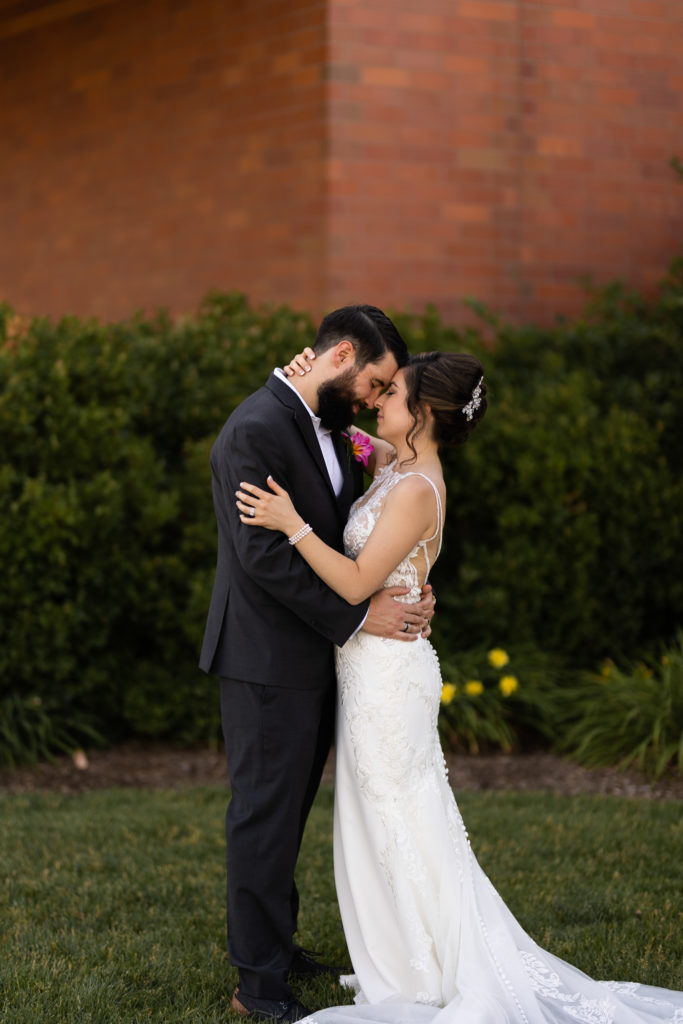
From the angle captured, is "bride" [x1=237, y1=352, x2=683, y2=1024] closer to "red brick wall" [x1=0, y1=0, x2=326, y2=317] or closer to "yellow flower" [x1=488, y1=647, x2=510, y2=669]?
"yellow flower" [x1=488, y1=647, x2=510, y2=669]

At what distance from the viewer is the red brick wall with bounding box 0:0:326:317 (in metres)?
8.16

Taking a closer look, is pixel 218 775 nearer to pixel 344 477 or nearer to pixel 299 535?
pixel 344 477

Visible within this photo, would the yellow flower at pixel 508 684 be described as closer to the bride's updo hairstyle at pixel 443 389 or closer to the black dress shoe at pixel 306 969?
the black dress shoe at pixel 306 969

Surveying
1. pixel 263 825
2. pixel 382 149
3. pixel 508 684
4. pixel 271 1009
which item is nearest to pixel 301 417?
pixel 263 825

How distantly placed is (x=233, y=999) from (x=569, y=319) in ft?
19.4

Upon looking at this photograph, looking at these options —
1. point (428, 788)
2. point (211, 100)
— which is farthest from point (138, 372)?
point (428, 788)

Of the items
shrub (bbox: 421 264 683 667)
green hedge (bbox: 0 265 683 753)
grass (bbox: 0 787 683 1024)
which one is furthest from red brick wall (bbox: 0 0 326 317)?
grass (bbox: 0 787 683 1024)

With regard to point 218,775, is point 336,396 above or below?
above

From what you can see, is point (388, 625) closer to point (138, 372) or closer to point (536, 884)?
point (536, 884)

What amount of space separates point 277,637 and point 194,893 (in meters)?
1.61

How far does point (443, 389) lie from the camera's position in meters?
3.86

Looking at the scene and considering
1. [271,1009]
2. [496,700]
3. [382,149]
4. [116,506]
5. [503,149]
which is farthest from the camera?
[503,149]

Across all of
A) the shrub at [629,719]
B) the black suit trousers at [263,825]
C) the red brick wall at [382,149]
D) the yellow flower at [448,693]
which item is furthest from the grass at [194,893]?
the red brick wall at [382,149]

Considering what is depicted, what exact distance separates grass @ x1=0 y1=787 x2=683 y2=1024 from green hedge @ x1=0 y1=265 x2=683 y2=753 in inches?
36.8
